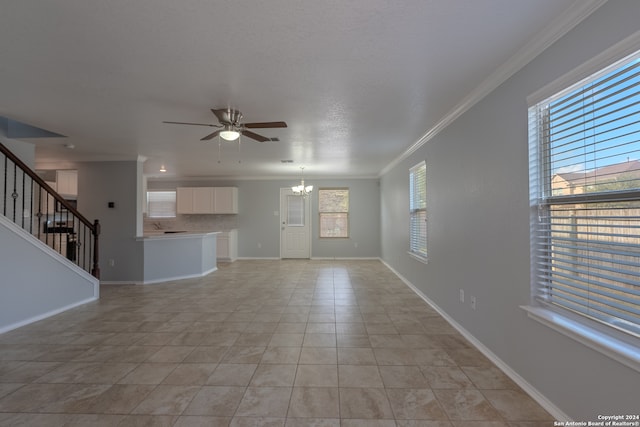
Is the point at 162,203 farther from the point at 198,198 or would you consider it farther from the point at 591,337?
the point at 591,337

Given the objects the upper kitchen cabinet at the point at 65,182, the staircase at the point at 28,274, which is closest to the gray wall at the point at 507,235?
the staircase at the point at 28,274

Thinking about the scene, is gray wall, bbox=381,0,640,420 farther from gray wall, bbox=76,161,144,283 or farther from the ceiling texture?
gray wall, bbox=76,161,144,283

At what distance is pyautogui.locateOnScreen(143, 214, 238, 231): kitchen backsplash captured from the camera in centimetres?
815

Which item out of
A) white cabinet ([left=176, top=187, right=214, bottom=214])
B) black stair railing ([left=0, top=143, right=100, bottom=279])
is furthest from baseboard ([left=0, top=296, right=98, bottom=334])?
white cabinet ([left=176, top=187, right=214, bottom=214])

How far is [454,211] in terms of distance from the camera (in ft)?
10.4

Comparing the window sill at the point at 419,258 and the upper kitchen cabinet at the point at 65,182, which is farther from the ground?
the upper kitchen cabinet at the point at 65,182

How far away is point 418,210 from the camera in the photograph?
180 inches

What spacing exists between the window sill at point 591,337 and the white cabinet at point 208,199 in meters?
7.13

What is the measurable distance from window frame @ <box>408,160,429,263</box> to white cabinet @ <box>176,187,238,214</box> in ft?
16.2

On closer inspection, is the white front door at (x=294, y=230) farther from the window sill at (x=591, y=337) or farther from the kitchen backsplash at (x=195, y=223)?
the window sill at (x=591, y=337)

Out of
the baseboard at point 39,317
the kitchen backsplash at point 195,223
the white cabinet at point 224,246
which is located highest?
the kitchen backsplash at point 195,223

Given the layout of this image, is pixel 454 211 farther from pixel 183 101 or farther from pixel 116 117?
pixel 116 117

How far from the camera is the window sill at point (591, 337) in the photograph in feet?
4.30

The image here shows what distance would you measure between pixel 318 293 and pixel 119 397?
2.95 metres
